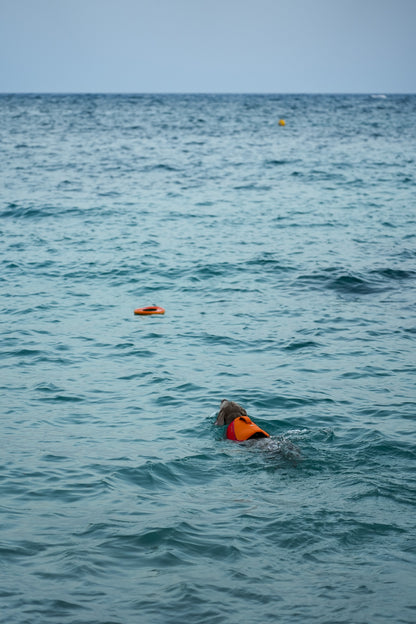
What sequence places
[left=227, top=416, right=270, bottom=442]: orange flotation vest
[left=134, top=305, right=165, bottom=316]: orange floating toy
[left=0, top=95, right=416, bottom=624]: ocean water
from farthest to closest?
[left=134, top=305, right=165, bottom=316]: orange floating toy → [left=227, top=416, right=270, bottom=442]: orange flotation vest → [left=0, top=95, right=416, bottom=624]: ocean water

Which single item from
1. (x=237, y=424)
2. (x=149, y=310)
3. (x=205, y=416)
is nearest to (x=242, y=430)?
(x=237, y=424)

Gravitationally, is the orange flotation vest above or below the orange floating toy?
below

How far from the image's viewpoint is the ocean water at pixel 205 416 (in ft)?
23.7

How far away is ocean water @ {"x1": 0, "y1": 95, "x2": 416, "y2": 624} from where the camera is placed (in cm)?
722

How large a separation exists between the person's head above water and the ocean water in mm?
242

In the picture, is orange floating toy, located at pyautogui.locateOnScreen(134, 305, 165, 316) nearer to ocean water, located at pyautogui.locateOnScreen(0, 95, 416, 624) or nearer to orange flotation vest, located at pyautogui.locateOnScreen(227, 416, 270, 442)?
ocean water, located at pyautogui.locateOnScreen(0, 95, 416, 624)

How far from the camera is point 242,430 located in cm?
1013

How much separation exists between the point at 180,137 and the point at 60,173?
27187 millimetres

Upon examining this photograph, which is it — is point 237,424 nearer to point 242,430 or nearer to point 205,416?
point 242,430

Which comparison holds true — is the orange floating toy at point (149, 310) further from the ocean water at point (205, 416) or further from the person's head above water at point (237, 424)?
the person's head above water at point (237, 424)

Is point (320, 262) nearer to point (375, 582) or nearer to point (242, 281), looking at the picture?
point (242, 281)

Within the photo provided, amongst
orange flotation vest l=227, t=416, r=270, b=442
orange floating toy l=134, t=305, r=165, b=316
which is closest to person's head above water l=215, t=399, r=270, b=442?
orange flotation vest l=227, t=416, r=270, b=442

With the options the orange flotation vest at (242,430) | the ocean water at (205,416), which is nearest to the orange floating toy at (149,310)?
the ocean water at (205,416)

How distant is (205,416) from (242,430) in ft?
4.82
